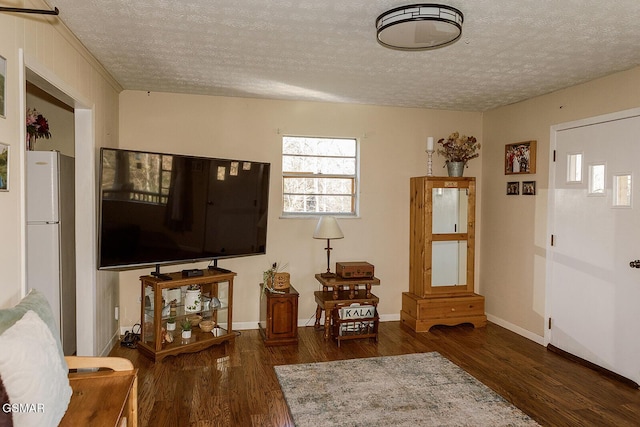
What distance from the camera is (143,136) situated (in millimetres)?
4379

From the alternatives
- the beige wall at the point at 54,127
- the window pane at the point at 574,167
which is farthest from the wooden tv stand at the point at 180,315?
the window pane at the point at 574,167

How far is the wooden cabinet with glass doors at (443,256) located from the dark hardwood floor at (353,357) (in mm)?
202

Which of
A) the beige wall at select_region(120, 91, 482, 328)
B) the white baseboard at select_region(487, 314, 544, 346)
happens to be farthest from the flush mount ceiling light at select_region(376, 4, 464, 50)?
the white baseboard at select_region(487, 314, 544, 346)

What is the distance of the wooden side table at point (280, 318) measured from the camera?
4145 millimetres

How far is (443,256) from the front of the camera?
485cm

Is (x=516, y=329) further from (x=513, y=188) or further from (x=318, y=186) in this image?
(x=318, y=186)

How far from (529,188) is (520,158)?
1.11ft

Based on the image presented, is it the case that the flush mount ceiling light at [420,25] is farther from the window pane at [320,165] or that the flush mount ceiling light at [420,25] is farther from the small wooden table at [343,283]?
the small wooden table at [343,283]

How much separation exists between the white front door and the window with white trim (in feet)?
6.89

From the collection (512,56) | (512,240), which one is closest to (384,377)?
(512,240)

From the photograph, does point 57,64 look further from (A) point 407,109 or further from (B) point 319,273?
(A) point 407,109

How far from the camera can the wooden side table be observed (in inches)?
163

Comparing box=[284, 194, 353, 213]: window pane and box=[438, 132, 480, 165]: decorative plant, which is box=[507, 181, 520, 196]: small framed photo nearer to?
box=[438, 132, 480, 165]: decorative plant

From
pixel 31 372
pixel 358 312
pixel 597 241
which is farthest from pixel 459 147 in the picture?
pixel 31 372
